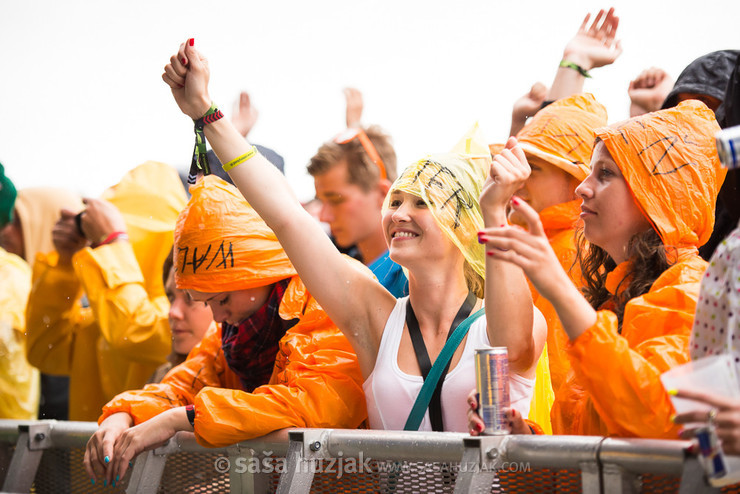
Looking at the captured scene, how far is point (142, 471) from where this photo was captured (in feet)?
7.87

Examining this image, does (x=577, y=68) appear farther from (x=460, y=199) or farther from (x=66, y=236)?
(x=66, y=236)

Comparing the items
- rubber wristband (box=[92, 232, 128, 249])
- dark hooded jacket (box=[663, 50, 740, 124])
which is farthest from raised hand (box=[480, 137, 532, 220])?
rubber wristband (box=[92, 232, 128, 249])

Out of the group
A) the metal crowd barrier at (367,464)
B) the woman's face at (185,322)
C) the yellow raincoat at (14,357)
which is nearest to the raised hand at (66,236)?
the yellow raincoat at (14,357)

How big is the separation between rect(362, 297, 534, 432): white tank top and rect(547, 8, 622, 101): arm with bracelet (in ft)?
5.13

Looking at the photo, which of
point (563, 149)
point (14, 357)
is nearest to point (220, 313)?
point (563, 149)

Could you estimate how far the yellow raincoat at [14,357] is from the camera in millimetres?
4035

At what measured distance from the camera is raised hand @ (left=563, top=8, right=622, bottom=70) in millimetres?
3445

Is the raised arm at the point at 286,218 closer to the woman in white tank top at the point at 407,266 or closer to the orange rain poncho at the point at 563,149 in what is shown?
the woman in white tank top at the point at 407,266

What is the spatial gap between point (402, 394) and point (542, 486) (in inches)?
20.7

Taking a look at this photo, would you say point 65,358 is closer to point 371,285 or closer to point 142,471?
point 142,471

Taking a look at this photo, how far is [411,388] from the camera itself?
216 centimetres

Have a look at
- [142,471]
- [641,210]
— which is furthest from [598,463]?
[142,471]

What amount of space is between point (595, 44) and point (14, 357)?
3.18m

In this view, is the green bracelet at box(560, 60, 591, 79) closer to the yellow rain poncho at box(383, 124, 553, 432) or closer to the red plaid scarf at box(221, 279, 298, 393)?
the yellow rain poncho at box(383, 124, 553, 432)
